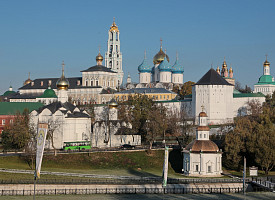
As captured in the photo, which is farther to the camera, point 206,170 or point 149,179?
point 206,170

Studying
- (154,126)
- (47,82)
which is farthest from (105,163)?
(47,82)

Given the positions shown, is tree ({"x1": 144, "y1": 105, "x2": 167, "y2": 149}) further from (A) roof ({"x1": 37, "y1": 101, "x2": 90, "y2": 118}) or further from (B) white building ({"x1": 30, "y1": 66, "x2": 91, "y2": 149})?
(A) roof ({"x1": 37, "y1": 101, "x2": 90, "y2": 118})

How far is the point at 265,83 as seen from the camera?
130625 mm

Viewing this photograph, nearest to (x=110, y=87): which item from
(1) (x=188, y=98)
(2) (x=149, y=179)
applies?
(1) (x=188, y=98)

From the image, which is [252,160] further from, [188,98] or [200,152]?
[188,98]

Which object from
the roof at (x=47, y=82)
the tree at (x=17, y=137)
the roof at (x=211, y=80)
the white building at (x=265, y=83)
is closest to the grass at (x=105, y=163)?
the tree at (x=17, y=137)

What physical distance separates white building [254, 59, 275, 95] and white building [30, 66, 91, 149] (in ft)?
214

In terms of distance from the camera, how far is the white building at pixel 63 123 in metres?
69.2

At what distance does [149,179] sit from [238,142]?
46.0ft

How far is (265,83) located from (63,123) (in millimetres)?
Result: 71829

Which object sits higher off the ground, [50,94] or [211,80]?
[211,80]

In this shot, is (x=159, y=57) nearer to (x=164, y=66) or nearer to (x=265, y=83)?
(x=164, y=66)

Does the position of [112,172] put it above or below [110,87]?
below

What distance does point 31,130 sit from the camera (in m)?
66.6
